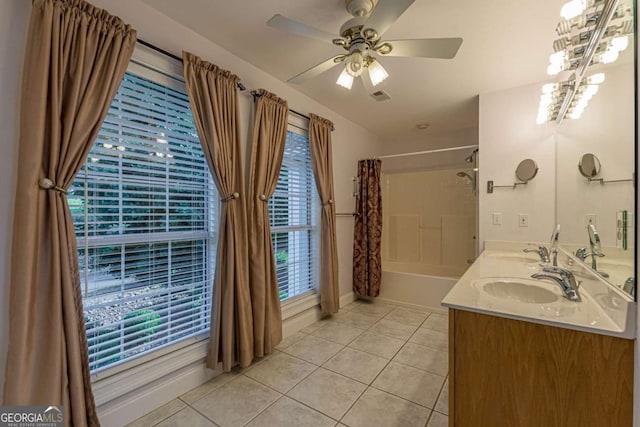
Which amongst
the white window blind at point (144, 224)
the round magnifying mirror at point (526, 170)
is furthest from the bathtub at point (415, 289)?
the white window blind at point (144, 224)

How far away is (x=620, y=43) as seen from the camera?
1.00 meters

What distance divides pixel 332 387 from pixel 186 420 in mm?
904

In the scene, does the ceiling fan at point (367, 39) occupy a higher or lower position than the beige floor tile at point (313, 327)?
higher

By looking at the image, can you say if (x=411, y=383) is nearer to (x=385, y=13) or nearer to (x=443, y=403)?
(x=443, y=403)

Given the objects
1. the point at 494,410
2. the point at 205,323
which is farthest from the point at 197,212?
the point at 494,410

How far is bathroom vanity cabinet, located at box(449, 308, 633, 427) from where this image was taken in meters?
0.79

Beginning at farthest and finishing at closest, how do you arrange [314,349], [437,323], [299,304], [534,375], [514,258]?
1. [437,323]
2. [299,304]
3. [314,349]
4. [514,258]
5. [534,375]

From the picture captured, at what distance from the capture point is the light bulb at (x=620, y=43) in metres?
0.94

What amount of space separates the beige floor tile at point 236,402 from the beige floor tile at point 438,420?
0.94 meters

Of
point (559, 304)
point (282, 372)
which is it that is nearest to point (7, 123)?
point (282, 372)

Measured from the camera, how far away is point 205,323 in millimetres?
1900

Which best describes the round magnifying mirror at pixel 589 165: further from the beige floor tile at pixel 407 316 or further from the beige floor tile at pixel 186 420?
the beige floor tile at pixel 186 420

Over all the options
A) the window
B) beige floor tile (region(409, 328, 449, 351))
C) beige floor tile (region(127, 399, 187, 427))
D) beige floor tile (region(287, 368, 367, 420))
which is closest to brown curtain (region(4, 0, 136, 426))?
beige floor tile (region(127, 399, 187, 427))

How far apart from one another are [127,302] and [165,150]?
3.07 feet
